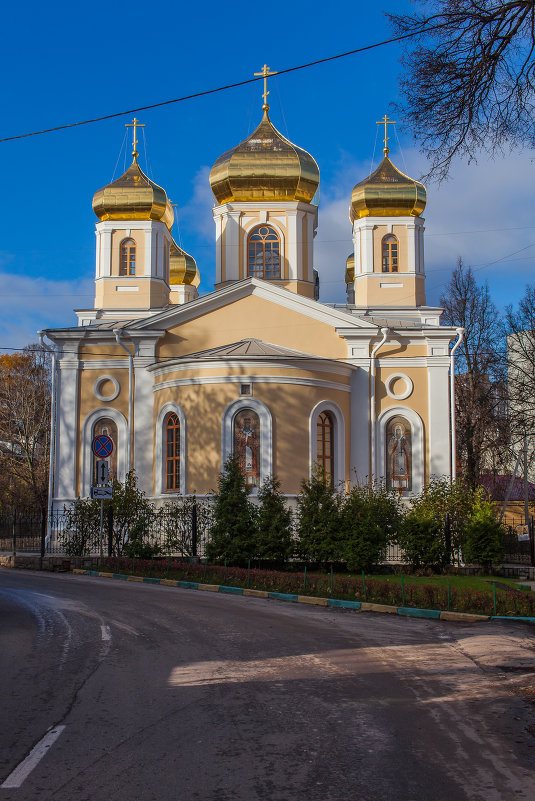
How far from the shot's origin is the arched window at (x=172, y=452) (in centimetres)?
2636

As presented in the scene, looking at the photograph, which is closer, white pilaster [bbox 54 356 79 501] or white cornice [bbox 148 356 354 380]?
white cornice [bbox 148 356 354 380]

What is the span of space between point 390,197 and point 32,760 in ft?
92.1

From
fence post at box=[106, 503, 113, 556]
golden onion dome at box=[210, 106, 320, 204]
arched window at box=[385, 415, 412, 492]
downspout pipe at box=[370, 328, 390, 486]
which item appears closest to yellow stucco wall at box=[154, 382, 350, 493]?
downspout pipe at box=[370, 328, 390, 486]

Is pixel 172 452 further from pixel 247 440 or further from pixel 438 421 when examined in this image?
pixel 438 421

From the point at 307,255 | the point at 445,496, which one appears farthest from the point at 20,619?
the point at 307,255

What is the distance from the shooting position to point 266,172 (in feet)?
99.6

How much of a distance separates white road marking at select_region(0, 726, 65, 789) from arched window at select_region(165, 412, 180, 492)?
2016 centimetres

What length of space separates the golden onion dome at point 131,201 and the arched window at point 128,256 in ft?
2.87

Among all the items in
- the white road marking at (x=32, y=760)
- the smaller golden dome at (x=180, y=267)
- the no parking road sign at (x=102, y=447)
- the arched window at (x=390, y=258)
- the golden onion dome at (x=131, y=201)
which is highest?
the smaller golden dome at (x=180, y=267)

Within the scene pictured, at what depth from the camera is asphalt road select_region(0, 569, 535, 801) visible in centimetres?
512

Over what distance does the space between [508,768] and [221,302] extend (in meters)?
23.1

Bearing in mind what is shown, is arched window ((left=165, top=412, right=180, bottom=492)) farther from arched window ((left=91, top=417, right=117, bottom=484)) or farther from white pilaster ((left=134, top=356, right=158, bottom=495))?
arched window ((left=91, top=417, right=117, bottom=484))

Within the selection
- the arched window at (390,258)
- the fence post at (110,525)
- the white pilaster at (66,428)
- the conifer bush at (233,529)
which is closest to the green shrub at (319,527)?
the conifer bush at (233,529)

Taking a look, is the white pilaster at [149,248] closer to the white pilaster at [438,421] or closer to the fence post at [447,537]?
the white pilaster at [438,421]
